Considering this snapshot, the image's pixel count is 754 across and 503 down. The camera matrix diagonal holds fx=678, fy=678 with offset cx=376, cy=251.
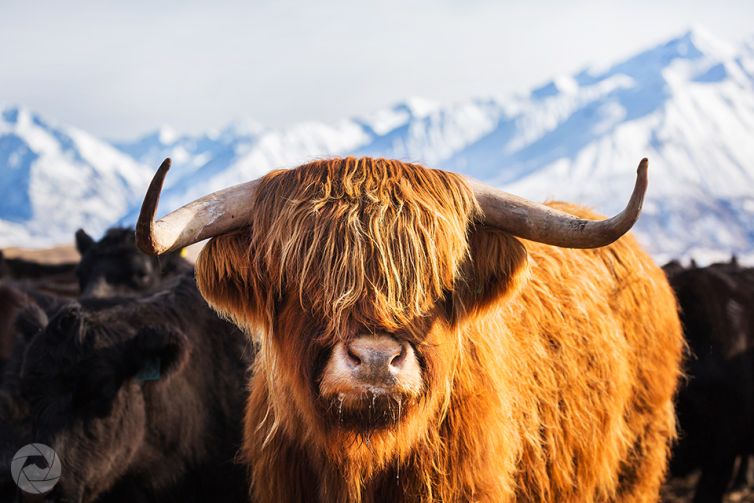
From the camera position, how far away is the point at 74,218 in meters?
54.4

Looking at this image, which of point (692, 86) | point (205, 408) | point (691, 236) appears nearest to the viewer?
point (205, 408)

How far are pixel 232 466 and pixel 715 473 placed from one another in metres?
4.30

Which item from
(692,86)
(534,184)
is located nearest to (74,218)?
(534,184)

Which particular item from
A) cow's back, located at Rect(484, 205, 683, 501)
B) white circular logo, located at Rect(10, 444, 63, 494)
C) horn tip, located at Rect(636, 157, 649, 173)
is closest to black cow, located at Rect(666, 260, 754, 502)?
cow's back, located at Rect(484, 205, 683, 501)

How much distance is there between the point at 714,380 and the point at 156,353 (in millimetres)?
4787

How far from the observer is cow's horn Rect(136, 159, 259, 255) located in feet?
7.24

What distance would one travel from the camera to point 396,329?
7.78 feet

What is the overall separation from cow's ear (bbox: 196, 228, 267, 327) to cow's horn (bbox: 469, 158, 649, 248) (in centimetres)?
97

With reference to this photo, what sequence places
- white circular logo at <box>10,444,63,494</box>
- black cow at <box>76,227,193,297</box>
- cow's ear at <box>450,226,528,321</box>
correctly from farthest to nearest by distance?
1. black cow at <box>76,227,193,297</box>
2. white circular logo at <box>10,444,63,494</box>
3. cow's ear at <box>450,226,528,321</box>

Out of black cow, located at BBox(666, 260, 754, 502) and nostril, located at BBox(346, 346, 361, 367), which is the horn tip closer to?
nostril, located at BBox(346, 346, 361, 367)

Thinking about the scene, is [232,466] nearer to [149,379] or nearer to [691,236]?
[149,379]

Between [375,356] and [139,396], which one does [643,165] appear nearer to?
[375,356]

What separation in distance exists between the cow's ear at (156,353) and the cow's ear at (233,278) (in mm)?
960

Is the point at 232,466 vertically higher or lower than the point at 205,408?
lower
